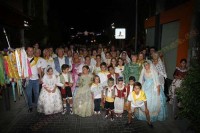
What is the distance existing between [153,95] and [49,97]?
3.41 m

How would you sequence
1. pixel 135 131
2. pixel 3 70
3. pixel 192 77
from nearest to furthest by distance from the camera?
pixel 192 77
pixel 135 131
pixel 3 70

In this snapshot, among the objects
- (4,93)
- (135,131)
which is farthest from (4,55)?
(135,131)

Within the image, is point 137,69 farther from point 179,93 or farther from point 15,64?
point 15,64

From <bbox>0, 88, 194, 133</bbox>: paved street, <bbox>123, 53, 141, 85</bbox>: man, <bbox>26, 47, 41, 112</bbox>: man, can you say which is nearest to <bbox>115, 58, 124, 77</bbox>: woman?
<bbox>123, 53, 141, 85</bbox>: man

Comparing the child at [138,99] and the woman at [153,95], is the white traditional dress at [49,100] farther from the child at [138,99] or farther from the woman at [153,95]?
the woman at [153,95]

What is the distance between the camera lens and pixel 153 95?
6562 millimetres

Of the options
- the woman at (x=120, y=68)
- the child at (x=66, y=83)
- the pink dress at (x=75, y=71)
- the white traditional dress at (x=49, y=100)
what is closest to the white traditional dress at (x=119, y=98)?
the woman at (x=120, y=68)

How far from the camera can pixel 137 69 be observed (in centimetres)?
738

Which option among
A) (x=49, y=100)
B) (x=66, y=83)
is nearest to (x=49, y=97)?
(x=49, y=100)

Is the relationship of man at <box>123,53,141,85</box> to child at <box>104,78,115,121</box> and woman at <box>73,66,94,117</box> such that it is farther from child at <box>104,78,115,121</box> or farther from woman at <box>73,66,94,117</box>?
woman at <box>73,66,94,117</box>

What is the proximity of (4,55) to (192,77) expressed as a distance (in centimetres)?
559

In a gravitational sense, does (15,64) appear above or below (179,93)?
above

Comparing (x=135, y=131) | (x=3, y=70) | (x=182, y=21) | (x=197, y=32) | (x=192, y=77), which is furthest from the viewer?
(x=182, y=21)

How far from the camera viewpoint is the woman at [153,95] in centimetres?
652
